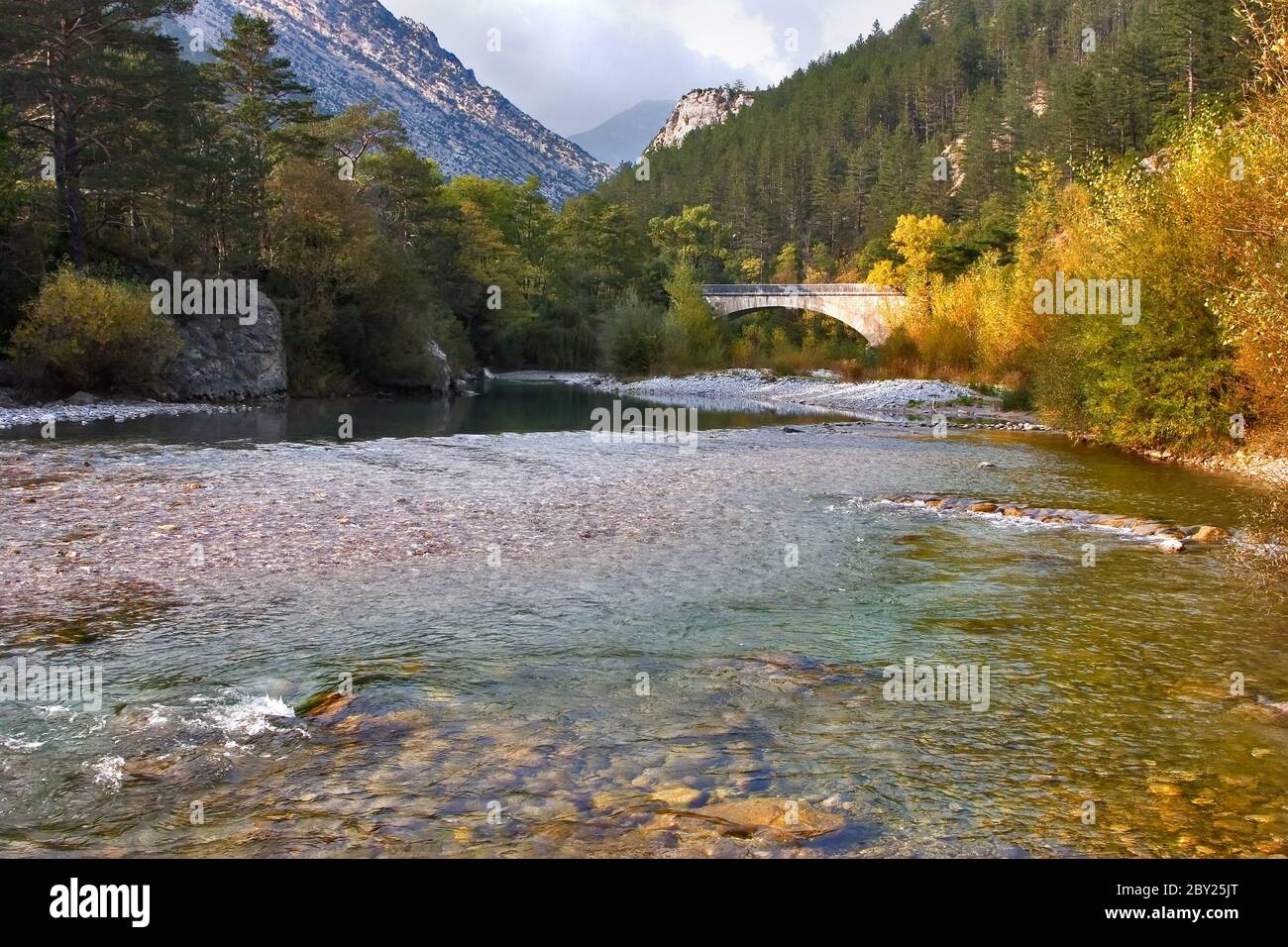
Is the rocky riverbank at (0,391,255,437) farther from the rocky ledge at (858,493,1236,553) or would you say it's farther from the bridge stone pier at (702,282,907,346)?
the bridge stone pier at (702,282,907,346)

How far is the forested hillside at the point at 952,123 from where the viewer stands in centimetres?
8700

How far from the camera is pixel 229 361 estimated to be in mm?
49062

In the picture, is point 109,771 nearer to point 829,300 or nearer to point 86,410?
point 86,410

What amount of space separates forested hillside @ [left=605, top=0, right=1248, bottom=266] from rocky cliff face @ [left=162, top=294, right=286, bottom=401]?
66254mm

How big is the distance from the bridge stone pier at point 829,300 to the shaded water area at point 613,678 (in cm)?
8133

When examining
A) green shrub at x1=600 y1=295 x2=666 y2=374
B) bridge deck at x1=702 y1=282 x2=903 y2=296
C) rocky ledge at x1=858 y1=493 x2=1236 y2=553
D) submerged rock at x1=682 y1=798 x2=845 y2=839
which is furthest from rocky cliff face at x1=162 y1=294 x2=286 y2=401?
bridge deck at x1=702 y1=282 x2=903 y2=296

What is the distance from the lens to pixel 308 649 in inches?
385

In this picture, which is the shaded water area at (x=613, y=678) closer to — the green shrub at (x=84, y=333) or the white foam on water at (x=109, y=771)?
the white foam on water at (x=109, y=771)

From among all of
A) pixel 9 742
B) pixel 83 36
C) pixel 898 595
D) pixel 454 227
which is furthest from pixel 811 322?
pixel 9 742

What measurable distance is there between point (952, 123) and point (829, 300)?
74459 millimetres

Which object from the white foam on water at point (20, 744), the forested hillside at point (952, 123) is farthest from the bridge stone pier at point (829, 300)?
the white foam on water at point (20, 744)

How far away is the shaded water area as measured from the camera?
20.2 ft
